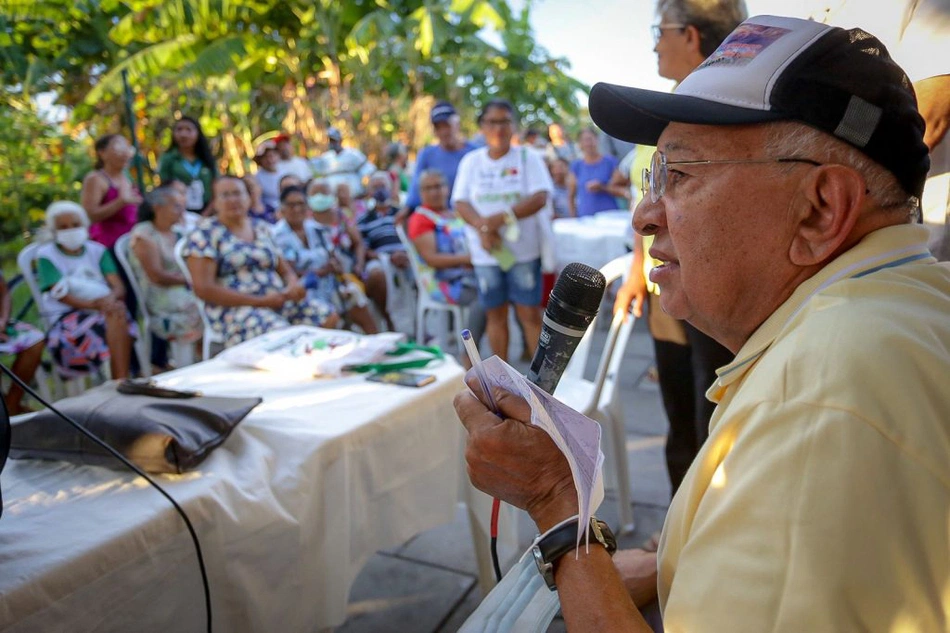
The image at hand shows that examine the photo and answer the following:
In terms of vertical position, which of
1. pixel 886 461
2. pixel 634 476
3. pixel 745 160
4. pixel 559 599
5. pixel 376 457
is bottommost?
pixel 634 476

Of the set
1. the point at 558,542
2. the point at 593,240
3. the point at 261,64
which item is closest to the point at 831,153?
the point at 558,542

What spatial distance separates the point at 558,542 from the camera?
1.00m

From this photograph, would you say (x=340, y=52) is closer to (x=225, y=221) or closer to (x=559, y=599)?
(x=225, y=221)

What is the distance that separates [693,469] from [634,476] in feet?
8.69

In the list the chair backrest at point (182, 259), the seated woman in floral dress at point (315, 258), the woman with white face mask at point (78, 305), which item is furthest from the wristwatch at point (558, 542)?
the seated woman in floral dress at point (315, 258)

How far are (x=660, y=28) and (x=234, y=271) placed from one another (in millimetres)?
2715

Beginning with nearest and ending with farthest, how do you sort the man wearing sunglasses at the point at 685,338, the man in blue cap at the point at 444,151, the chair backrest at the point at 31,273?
the man wearing sunglasses at the point at 685,338 → the chair backrest at the point at 31,273 → the man in blue cap at the point at 444,151

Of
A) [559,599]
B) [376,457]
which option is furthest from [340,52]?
[559,599]

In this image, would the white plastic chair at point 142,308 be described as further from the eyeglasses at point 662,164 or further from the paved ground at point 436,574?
the eyeglasses at point 662,164

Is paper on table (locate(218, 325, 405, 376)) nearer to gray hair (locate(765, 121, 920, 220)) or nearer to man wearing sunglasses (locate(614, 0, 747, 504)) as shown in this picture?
man wearing sunglasses (locate(614, 0, 747, 504))

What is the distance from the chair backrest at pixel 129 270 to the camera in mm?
4664

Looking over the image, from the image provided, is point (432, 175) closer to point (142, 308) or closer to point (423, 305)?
point (423, 305)

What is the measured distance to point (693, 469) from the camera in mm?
939

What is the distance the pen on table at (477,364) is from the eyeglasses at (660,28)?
5.41 ft
